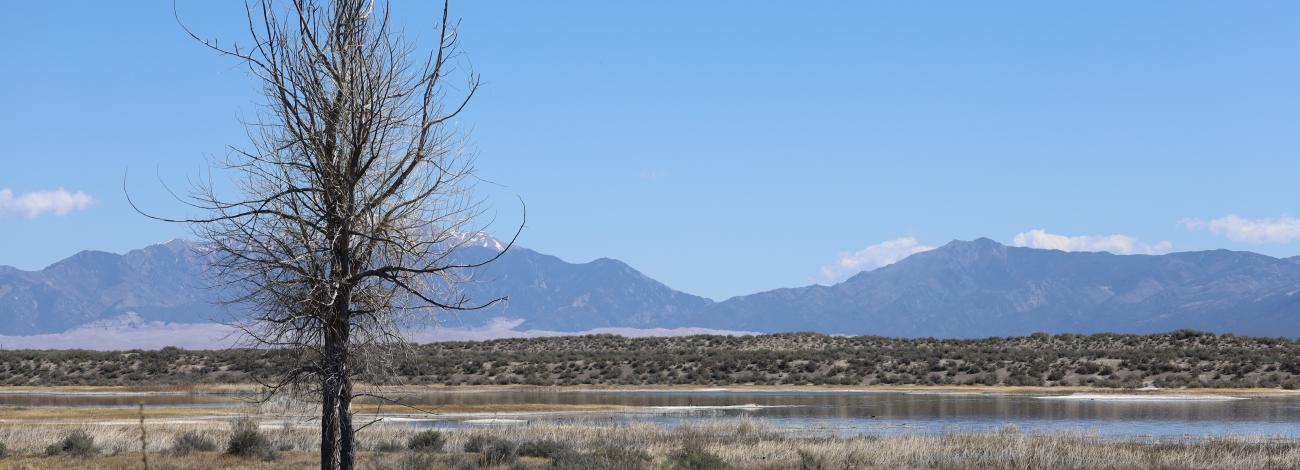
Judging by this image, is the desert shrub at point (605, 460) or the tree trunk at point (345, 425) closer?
the tree trunk at point (345, 425)

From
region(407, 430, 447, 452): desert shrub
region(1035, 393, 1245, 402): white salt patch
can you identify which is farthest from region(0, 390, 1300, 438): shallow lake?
region(407, 430, 447, 452): desert shrub

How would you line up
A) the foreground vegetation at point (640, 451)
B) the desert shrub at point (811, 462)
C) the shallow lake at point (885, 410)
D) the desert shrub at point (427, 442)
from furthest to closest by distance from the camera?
the shallow lake at point (885, 410) → the desert shrub at point (427, 442) → the foreground vegetation at point (640, 451) → the desert shrub at point (811, 462)

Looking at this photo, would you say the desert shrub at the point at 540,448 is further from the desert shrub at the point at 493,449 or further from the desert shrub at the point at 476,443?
the desert shrub at the point at 476,443

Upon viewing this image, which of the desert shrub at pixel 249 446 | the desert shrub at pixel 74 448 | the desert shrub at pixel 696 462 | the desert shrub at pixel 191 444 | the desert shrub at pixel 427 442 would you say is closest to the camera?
the desert shrub at pixel 696 462

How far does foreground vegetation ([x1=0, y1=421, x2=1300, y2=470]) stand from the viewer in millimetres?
25203

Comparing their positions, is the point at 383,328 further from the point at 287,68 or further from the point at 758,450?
the point at 758,450

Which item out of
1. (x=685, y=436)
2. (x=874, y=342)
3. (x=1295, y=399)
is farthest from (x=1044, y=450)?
(x=874, y=342)

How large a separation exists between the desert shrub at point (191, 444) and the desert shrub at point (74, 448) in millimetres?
1629

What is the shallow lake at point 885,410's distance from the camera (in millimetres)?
38750

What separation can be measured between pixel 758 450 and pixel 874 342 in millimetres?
78258

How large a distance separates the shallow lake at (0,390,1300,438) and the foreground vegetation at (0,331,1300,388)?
31.5 feet

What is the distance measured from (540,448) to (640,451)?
7.72 ft

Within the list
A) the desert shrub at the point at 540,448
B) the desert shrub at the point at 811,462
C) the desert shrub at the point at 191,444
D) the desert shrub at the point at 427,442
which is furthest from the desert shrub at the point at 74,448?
the desert shrub at the point at 811,462

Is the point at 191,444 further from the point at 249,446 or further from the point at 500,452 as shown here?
the point at 500,452
